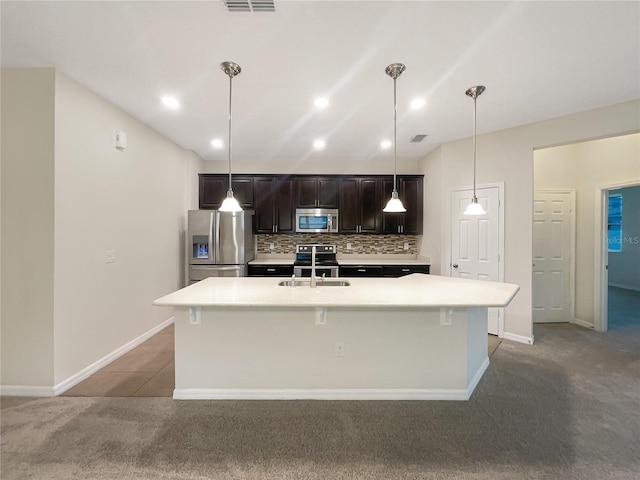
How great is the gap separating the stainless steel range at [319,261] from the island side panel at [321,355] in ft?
6.66

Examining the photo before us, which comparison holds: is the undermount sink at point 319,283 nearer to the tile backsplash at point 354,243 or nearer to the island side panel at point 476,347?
the island side panel at point 476,347

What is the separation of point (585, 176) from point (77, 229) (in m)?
6.32

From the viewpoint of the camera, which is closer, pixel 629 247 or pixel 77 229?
pixel 77 229

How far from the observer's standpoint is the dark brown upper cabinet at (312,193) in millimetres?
5023

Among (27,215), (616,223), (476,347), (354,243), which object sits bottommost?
(476,347)

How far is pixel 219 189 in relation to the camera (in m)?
5.03

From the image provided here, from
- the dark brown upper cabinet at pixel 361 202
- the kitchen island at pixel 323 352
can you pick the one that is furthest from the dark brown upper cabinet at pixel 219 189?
the kitchen island at pixel 323 352

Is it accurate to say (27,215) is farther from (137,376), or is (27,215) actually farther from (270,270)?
(270,270)

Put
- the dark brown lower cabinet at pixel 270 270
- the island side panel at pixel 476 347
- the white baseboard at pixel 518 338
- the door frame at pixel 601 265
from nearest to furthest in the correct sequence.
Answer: the island side panel at pixel 476 347 → the white baseboard at pixel 518 338 → the door frame at pixel 601 265 → the dark brown lower cabinet at pixel 270 270

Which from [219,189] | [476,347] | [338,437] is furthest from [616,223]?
[219,189]

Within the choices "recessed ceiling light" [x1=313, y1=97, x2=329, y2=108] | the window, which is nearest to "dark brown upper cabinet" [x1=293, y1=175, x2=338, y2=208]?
"recessed ceiling light" [x1=313, y1=97, x2=329, y2=108]

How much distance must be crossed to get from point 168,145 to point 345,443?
163 inches

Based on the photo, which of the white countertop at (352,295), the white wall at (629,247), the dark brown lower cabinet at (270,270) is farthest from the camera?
the white wall at (629,247)

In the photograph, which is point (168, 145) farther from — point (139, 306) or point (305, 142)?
point (139, 306)
